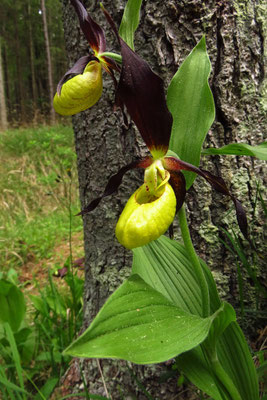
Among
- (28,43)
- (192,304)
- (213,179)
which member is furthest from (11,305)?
(28,43)

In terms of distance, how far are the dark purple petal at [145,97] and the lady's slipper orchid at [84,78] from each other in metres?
0.15

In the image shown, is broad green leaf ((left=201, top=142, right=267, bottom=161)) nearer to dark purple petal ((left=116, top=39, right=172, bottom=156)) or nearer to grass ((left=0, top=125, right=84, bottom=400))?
dark purple petal ((left=116, top=39, right=172, bottom=156))

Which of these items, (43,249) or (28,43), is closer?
(43,249)

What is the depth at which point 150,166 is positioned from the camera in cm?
82

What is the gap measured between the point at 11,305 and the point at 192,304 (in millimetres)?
954

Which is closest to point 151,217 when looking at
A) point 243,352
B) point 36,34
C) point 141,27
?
point 243,352

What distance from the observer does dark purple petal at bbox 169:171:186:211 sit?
2.68 ft

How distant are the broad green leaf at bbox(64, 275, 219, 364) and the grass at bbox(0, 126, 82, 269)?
32.5 inches

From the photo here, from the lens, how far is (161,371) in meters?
1.22

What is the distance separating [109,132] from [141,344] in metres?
0.83

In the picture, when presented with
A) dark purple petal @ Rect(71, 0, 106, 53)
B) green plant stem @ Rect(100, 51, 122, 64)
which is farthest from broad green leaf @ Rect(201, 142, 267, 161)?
dark purple petal @ Rect(71, 0, 106, 53)

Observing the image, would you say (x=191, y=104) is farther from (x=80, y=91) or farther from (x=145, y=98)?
(x=80, y=91)

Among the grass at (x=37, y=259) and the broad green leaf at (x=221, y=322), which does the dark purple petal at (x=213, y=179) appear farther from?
the grass at (x=37, y=259)

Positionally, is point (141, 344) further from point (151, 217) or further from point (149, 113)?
point (149, 113)
